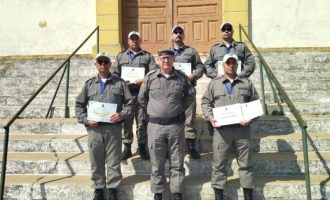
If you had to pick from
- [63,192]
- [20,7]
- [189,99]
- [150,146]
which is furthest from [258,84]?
[20,7]

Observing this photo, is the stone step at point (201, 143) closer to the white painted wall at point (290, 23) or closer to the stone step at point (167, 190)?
the stone step at point (167, 190)

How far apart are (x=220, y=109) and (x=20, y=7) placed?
316 inches

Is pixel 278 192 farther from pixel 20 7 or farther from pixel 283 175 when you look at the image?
pixel 20 7

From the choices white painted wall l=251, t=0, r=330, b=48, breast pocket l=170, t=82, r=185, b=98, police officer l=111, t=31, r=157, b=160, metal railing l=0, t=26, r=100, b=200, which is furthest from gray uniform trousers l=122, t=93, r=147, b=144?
white painted wall l=251, t=0, r=330, b=48

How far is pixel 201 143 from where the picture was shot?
20.5ft

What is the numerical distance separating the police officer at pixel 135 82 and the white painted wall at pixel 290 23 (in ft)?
17.4

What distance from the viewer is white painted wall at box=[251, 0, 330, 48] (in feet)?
34.3

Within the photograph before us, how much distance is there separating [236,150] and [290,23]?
641 centimetres

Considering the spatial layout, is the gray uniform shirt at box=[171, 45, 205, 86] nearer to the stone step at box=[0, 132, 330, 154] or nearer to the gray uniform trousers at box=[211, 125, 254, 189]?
the stone step at box=[0, 132, 330, 154]

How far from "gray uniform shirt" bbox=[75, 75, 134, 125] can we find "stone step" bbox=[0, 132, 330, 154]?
1.14 m

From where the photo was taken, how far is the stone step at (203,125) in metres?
6.65

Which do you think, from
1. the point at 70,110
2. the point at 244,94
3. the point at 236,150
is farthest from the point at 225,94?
the point at 70,110

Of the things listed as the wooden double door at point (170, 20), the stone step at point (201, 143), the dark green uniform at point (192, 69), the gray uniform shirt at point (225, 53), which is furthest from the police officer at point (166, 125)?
the wooden double door at point (170, 20)

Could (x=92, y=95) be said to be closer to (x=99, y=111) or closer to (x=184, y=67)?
(x=99, y=111)
